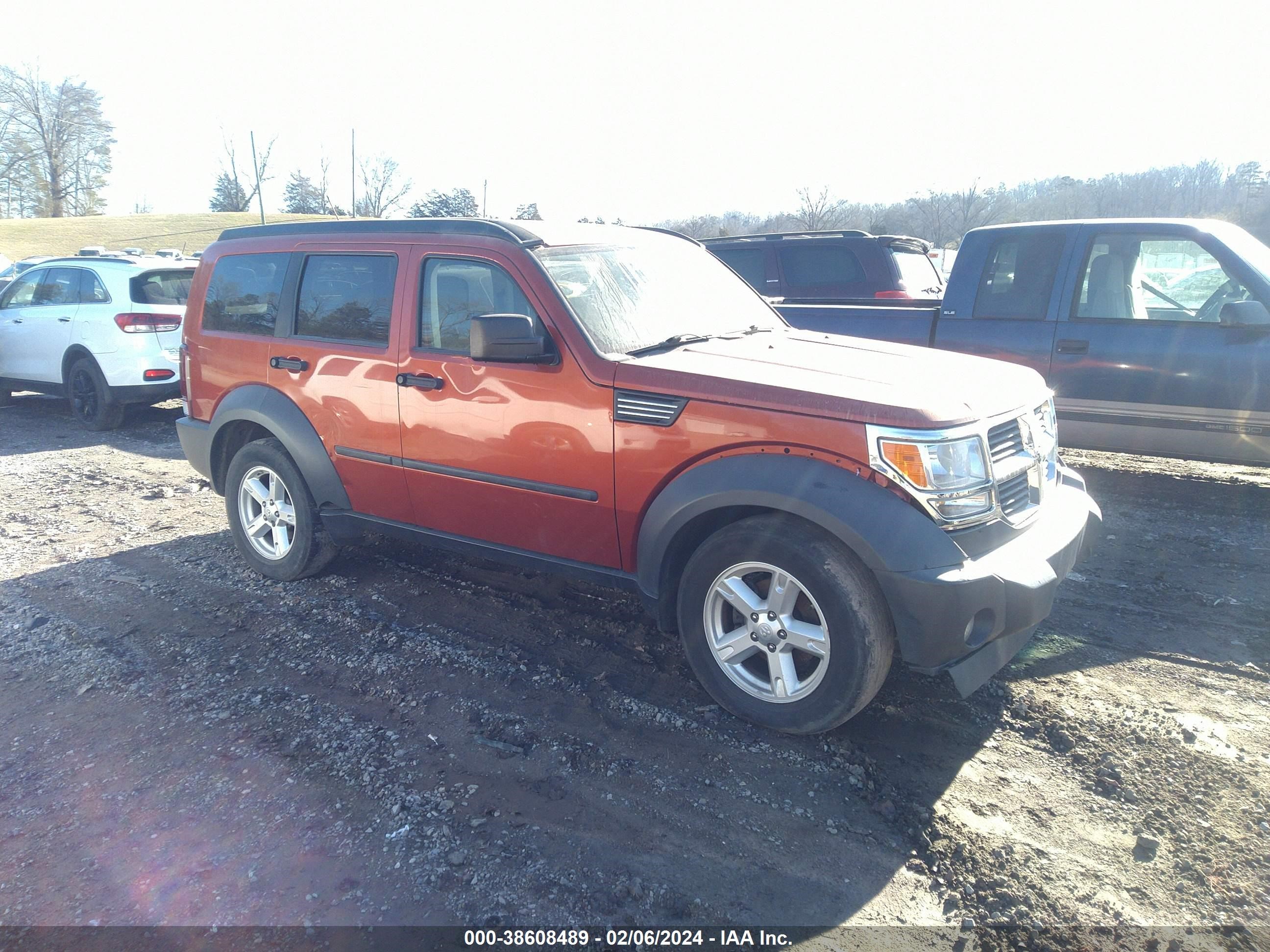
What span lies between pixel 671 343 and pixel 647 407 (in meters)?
0.55

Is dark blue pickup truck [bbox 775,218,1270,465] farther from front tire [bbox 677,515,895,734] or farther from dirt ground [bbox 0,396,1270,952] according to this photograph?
front tire [bbox 677,515,895,734]

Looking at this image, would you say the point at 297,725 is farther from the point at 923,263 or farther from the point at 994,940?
the point at 923,263

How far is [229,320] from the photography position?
5.17m

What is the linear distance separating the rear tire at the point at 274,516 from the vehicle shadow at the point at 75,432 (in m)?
3.80

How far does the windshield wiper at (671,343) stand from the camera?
379 centimetres

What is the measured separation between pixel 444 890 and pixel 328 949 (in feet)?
1.15

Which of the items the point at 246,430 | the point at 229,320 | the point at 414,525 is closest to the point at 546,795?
the point at 414,525

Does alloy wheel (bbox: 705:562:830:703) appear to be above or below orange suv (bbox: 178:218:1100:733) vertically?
below

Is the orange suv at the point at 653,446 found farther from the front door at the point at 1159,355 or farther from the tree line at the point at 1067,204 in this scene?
the tree line at the point at 1067,204

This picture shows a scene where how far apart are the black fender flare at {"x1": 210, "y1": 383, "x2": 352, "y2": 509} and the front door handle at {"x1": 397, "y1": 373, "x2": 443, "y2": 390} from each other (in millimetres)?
777

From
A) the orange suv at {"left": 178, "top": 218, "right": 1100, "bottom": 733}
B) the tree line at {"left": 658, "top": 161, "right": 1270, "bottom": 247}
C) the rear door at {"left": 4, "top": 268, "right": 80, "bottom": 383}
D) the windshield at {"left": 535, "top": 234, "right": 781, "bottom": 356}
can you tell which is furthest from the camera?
the tree line at {"left": 658, "top": 161, "right": 1270, "bottom": 247}

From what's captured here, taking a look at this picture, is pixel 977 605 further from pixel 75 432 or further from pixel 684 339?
pixel 75 432

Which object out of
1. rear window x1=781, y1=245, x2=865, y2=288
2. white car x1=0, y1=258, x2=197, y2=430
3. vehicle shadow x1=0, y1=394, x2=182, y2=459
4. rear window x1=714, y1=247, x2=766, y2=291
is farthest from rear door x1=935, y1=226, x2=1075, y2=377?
white car x1=0, y1=258, x2=197, y2=430

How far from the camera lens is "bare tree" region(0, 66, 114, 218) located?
202ft
